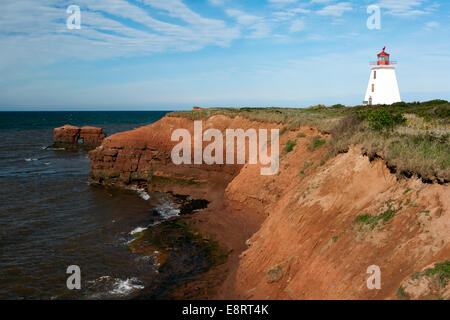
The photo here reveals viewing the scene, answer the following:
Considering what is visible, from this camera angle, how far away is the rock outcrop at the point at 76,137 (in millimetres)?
51406

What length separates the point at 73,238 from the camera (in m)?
15.2

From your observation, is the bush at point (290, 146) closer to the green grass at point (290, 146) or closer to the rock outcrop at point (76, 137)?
the green grass at point (290, 146)

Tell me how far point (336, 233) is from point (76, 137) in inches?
2023

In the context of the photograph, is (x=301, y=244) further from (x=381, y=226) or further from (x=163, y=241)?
(x=163, y=241)

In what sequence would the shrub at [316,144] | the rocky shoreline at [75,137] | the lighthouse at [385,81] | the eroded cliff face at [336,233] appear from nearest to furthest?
the eroded cliff face at [336,233], the shrub at [316,144], the lighthouse at [385,81], the rocky shoreline at [75,137]

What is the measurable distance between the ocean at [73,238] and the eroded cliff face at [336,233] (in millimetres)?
3070

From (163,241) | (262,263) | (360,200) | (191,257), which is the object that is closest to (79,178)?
(163,241)

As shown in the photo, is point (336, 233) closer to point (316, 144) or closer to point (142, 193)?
point (316, 144)

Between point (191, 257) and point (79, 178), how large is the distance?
1983cm

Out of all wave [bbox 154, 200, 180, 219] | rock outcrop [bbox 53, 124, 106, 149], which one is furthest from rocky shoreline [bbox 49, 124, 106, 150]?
wave [bbox 154, 200, 180, 219]

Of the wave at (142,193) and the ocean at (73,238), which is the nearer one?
the ocean at (73,238)

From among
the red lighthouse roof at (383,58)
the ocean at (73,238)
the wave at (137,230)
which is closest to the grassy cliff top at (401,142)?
the ocean at (73,238)


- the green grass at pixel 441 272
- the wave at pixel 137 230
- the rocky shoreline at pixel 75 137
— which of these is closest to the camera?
the green grass at pixel 441 272

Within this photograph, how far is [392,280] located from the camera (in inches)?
263
